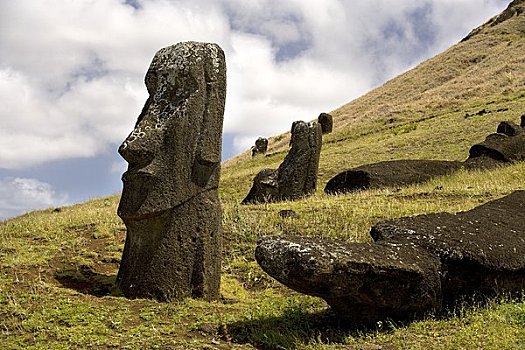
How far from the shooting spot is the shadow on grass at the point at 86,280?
30.2 feet

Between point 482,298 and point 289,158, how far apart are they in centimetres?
1354

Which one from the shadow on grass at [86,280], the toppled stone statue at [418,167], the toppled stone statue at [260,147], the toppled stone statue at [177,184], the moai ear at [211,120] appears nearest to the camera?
the toppled stone statue at [177,184]

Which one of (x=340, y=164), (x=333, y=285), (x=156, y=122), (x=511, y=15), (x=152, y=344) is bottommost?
(x=152, y=344)

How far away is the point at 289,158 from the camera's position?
20953 millimetres

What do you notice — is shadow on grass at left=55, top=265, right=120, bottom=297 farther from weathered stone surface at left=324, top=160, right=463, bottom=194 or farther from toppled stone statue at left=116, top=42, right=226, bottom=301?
weathered stone surface at left=324, top=160, right=463, bottom=194

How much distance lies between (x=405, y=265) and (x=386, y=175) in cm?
1470

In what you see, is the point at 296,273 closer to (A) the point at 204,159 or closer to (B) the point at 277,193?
(A) the point at 204,159

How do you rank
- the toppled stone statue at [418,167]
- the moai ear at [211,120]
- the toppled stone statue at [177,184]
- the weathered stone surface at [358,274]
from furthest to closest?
the toppled stone statue at [418,167]
the moai ear at [211,120]
the toppled stone statue at [177,184]
the weathered stone surface at [358,274]

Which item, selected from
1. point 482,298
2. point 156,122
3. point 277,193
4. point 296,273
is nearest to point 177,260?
point 156,122

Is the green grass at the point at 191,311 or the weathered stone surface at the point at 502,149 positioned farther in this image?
the weathered stone surface at the point at 502,149

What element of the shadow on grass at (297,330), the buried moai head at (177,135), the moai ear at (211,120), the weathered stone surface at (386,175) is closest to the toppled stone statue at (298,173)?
the weathered stone surface at (386,175)

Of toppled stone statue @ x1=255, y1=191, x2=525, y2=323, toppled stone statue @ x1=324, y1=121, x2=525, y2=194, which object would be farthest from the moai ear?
toppled stone statue @ x1=324, y1=121, x2=525, y2=194

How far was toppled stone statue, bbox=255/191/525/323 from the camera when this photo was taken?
21.8 ft

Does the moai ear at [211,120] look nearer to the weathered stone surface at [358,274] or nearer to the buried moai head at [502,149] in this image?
the weathered stone surface at [358,274]
